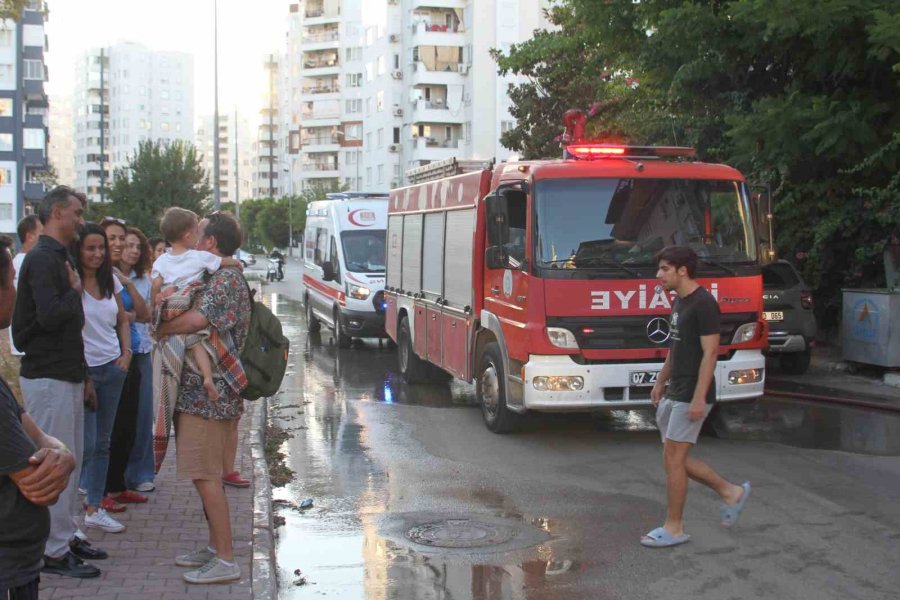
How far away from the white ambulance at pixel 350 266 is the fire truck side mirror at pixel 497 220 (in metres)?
8.11

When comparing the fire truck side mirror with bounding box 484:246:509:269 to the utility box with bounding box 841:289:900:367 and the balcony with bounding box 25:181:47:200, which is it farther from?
the balcony with bounding box 25:181:47:200

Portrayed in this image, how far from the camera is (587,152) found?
10.1m

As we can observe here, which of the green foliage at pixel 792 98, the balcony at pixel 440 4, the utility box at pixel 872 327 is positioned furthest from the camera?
the balcony at pixel 440 4

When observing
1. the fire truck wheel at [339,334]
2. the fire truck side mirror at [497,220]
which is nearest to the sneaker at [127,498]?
the fire truck side mirror at [497,220]

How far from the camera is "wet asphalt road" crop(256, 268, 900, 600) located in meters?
5.83

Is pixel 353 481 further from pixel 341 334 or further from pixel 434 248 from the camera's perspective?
pixel 341 334

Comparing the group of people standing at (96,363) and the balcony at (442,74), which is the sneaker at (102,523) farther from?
the balcony at (442,74)

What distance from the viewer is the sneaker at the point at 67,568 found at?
→ 5.41 metres

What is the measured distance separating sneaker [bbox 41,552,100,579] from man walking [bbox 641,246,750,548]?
127 inches

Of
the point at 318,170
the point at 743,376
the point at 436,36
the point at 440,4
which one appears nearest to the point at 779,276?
the point at 743,376

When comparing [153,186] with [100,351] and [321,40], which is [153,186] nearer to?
[100,351]

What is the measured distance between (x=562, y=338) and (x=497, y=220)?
1.32 m

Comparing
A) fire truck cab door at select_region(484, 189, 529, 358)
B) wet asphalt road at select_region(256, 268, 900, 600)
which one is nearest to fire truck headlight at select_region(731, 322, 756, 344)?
wet asphalt road at select_region(256, 268, 900, 600)

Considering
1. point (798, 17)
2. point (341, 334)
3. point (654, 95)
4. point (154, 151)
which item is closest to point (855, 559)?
point (798, 17)
